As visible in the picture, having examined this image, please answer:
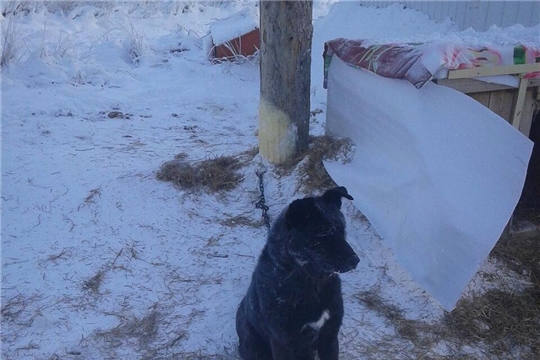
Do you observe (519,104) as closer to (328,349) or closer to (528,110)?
(528,110)

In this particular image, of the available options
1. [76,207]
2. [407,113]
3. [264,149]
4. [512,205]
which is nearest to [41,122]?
[76,207]

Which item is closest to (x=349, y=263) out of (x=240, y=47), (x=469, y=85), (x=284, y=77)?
(x=469, y=85)

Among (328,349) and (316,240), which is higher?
(316,240)

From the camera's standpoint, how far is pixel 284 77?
15.5 feet

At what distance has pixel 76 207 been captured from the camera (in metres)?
4.55

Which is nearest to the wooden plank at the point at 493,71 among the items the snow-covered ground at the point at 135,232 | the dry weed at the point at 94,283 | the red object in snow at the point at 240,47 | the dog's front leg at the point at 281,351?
the snow-covered ground at the point at 135,232

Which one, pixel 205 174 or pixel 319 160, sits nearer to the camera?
pixel 319 160

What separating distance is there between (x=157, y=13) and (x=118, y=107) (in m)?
7.86

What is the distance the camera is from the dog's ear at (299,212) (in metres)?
2.51

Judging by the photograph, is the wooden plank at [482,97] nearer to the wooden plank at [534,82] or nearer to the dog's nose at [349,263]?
the wooden plank at [534,82]

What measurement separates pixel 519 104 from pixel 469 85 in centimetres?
49

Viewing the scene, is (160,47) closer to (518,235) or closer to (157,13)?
(157,13)

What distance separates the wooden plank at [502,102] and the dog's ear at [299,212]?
2127 mm

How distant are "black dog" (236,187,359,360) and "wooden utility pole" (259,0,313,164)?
7.06ft
